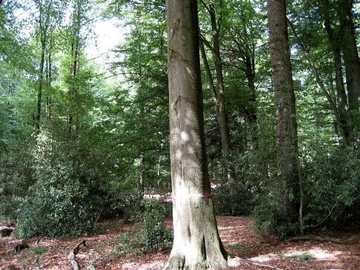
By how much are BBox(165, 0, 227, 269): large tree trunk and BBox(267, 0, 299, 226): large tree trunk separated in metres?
2.48

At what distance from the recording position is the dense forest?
21.6 ft

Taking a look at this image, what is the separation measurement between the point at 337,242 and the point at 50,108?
1518cm

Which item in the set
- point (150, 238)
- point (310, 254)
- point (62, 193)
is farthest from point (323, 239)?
point (62, 193)

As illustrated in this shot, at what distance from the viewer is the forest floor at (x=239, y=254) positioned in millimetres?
4852

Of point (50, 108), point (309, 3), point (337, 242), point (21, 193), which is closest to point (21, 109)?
point (50, 108)

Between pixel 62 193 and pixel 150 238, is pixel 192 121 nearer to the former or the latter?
pixel 150 238

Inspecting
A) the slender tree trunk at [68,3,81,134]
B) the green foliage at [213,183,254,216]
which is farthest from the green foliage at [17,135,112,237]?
the green foliage at [213,183,254,216]

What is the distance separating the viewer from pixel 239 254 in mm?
5484

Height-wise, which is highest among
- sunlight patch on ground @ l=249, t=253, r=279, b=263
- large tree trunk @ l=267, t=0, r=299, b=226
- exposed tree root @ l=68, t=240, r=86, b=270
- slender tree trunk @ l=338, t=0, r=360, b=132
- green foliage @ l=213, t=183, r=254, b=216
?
slender tree trunk @ l=338, t=0, r=360, b=132

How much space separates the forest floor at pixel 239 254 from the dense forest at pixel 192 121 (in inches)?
19.4

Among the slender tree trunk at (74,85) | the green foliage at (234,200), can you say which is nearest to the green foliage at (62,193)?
the slender tree trunk at (74,85)

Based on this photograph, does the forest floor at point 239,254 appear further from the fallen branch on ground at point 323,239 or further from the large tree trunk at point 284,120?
the large tree trunk at point 284,120

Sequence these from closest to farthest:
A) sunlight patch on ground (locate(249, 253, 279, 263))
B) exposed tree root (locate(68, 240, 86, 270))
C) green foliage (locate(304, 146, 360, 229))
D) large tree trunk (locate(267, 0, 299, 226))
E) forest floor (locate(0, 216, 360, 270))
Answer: forest floor (locate(0, 216, 360, 270)) → sunlight patch on ground (locate(249, 253, 279, 263)) → exposed tree root (locate(68, 240, 86, 270)) → green foliage (locate(304, 146, 360, 229)) → large tree trunk (locate(267, 0, 299, 226))

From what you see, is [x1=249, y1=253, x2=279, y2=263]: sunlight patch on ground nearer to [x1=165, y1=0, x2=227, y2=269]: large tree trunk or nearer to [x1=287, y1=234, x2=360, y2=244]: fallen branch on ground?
[x1=165, y1=0, x2=227, y2=269]: large tree trunk
